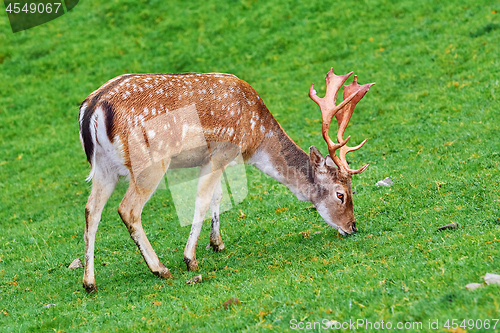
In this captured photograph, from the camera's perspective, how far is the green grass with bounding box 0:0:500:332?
534cm

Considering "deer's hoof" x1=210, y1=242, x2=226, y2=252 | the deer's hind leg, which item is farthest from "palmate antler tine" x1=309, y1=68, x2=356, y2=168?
the deer's hind leg

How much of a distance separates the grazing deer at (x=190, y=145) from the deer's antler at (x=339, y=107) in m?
0.02

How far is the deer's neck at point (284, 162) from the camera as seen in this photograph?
8039 millimetres

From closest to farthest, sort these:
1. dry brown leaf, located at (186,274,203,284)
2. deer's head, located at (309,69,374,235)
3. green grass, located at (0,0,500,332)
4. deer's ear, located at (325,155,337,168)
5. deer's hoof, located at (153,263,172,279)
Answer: green grass, located at (0,0,500,332), dry brown leaf, located at (186,274,203,284), deer's hoof, located at (153,263,172,279), deer's head, located at (309,69,374,235), deer's ear, located at (325,155,337,168)

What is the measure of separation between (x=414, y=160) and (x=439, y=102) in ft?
10.2

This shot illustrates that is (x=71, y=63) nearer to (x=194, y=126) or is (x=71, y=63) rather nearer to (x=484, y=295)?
(x=194, y=126)

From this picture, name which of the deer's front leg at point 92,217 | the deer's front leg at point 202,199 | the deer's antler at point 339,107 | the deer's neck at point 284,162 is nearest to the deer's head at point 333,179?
the deer's antler at point 339,107

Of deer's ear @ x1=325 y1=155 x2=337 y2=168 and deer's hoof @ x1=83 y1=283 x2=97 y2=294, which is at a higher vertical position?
deer's ear @ x1=325 y1=155 x2=337 y2=168

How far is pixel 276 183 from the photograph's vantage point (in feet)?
35.8

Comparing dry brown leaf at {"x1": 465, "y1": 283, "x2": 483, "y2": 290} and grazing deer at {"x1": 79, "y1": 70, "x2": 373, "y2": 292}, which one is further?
grazing deer at {"x1": 79, "y1": 70, "x2": 373, "y2": 292}

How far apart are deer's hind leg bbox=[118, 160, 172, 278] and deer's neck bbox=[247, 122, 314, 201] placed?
1.62 m

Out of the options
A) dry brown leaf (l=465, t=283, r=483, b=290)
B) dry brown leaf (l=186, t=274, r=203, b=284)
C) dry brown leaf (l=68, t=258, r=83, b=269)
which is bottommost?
dry brown leaf (l=68, t=258, r=83, b=269)

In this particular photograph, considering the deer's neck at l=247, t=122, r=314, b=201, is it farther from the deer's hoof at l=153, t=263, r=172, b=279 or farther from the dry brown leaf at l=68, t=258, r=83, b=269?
the dry brown leaf at l=68, t=258, r=83, b=269

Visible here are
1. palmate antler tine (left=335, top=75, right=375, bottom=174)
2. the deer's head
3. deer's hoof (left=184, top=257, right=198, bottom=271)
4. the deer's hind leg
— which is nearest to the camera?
the deer's hind leg
